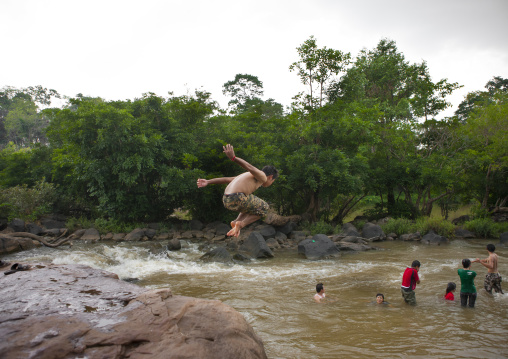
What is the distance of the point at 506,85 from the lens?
140 ft

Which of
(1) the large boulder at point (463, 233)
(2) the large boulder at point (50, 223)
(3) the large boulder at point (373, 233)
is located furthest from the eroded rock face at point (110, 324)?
(1) the large boulder at point (463, 233)

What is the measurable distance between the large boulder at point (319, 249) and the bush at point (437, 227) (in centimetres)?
718

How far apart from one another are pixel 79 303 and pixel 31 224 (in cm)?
1730

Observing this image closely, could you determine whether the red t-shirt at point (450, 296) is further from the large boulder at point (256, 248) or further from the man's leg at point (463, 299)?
the large boulder at point (256, 248)

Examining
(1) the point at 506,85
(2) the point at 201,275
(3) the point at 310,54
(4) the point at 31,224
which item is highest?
(1) the point at 506,85

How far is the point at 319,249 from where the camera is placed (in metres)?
15.5

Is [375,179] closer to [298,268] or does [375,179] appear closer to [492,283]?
[298,268]

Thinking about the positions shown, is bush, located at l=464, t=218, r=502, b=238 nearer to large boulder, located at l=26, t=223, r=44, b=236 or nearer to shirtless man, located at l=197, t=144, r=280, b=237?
shirtless man, located at l=197, t=144, r=280, b=237

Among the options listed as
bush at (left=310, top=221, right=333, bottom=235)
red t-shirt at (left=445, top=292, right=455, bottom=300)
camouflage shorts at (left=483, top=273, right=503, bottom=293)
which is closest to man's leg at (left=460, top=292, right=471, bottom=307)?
red t-shirt at (left=445, top=292, right=455, bottom=300)

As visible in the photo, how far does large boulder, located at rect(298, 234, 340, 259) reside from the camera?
15.3 m

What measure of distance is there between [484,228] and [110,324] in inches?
850

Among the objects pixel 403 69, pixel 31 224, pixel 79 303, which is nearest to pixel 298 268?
pixel 79 303

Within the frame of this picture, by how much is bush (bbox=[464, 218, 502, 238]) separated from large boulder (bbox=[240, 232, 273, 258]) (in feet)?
41.4

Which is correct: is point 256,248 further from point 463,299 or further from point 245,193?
point 245,193
